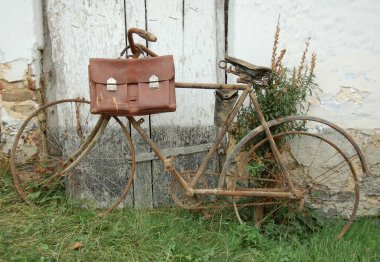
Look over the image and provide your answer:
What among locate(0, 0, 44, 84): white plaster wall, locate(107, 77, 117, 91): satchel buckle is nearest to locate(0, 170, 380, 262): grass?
locate(0, 0, 44, 84): white plaster wall

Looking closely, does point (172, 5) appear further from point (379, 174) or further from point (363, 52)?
point (379, 174)

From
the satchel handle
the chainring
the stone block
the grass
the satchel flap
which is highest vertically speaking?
the satchel handle

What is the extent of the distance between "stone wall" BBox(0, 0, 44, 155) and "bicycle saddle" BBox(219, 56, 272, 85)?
1.55m

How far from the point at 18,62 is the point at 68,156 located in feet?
2.78

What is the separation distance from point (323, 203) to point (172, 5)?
2.03 m

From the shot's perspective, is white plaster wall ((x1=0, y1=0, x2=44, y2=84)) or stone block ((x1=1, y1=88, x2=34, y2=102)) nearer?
white plaster wall ((x1=0, y1=0, x2=44, y2=84))

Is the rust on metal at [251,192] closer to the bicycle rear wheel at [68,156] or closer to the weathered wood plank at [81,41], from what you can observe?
the bicycle rear wheel at [68,156]

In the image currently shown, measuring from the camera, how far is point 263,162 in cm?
324

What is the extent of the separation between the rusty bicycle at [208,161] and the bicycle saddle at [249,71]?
3.1 inches

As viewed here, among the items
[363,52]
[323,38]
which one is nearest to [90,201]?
[323,38]

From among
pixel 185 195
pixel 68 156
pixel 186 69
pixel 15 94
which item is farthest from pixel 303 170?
pixel 15 94

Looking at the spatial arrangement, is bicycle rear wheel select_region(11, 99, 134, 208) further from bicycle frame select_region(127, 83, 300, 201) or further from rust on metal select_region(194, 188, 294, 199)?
rust on metal select_region(194, 188, 294, 199)

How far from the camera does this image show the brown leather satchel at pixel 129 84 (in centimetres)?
279

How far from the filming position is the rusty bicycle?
313cm
